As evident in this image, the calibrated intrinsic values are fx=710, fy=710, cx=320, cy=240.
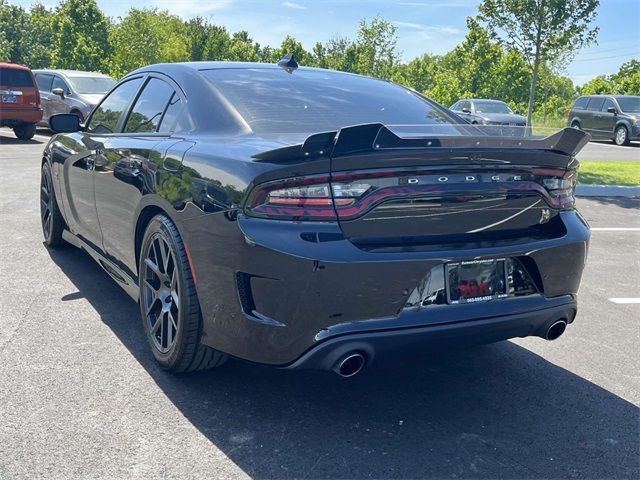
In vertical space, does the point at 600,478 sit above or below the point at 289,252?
below

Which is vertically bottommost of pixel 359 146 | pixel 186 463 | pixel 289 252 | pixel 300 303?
pixel 186 463

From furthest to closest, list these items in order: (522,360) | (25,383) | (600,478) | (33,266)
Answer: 1. (33,266)
2. (522,360)
3. (25,383)
4. (600,478)

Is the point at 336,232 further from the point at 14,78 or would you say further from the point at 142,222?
the point at 14,78

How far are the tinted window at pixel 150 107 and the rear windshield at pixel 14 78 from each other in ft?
48.3

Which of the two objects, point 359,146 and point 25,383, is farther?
point 25,383

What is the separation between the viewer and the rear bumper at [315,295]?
273 cm

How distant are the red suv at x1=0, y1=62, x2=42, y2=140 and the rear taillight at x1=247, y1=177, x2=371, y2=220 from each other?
1624 cm

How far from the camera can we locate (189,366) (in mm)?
3352

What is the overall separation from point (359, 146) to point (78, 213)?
2.91 m

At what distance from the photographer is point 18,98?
17266mm

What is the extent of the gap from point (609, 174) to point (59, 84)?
13713 mm

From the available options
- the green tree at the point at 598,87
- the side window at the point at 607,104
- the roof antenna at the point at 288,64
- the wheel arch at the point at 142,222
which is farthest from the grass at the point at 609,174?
the green tree at the point at 598,87

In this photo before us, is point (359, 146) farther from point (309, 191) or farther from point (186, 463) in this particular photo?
point (186, 463)

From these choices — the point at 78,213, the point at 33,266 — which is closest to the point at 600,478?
the point at 78,213
